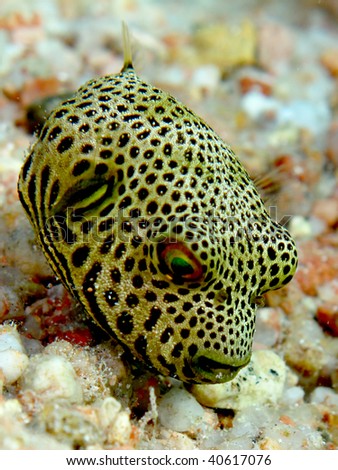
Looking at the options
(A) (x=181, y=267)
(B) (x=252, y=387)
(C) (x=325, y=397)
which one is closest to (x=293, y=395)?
(C) (x=325, y=397)

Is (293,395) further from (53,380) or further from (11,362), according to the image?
(11,362)

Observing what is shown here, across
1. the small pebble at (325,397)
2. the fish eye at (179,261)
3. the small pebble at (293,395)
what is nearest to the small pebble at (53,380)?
the fish eye at (179,261)

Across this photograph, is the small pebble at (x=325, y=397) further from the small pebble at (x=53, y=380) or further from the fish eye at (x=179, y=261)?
the small pebble at (x=53, y=380)

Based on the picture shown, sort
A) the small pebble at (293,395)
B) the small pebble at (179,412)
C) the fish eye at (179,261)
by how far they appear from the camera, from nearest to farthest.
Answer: the fish eye at (179,261) < the small pebble at (179,412) < the small pebble at (293,395)

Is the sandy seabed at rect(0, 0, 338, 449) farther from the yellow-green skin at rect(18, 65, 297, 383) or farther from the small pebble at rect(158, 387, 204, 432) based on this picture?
the yellow-green skin at rect(18, 65, 297, 383)

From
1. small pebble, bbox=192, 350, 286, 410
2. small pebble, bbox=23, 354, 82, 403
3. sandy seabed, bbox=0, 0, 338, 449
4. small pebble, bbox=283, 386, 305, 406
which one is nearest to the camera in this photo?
small pebble, bbox=23, 354, 82, 403

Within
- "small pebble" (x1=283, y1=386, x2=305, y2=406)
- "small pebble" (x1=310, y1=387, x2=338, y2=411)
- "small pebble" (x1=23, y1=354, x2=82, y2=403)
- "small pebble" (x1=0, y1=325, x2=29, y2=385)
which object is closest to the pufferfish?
"small pebble" (x1=23, y1=354, x2=82, y2=403)
